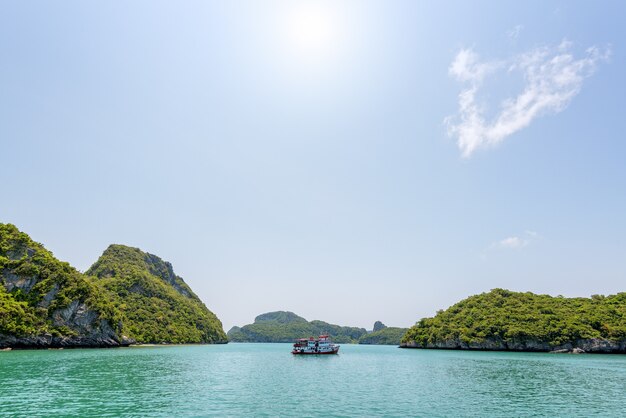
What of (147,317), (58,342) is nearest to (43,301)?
(58,342)

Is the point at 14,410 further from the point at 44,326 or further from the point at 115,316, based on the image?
the point at 115,316

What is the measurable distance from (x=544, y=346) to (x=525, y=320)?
427 inches

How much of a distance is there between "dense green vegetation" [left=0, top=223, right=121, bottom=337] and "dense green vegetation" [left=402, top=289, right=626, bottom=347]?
139 metres

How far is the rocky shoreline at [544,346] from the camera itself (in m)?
121

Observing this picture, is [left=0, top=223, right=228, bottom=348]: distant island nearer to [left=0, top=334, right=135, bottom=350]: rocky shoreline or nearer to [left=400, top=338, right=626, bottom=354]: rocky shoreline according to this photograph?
[left=0, top=334, right=135, bottom=350]: rocky shoreline

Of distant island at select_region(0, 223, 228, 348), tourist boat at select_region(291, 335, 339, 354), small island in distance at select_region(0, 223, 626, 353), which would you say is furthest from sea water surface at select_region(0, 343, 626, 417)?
tourist boat at select_region(291, 335, 339, 354)

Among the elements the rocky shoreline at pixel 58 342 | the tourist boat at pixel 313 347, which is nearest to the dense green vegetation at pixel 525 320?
the tourist boat at pixel 313 347

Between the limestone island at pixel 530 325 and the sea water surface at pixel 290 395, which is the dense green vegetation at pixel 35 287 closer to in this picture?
the sea water surface at pixel 290 395

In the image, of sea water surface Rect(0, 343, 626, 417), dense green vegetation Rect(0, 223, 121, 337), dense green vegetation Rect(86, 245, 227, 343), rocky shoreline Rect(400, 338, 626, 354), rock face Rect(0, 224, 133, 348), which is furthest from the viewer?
dense green vegetation Rect(86, 245, 227, 343)

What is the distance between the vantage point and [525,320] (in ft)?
448

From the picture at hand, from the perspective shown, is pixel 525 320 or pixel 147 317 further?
pixel 147 317

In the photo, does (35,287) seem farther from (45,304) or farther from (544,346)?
(544,346)

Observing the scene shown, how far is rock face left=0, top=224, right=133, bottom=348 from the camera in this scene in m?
95.4

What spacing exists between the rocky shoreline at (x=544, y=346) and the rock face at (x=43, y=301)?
137 m
